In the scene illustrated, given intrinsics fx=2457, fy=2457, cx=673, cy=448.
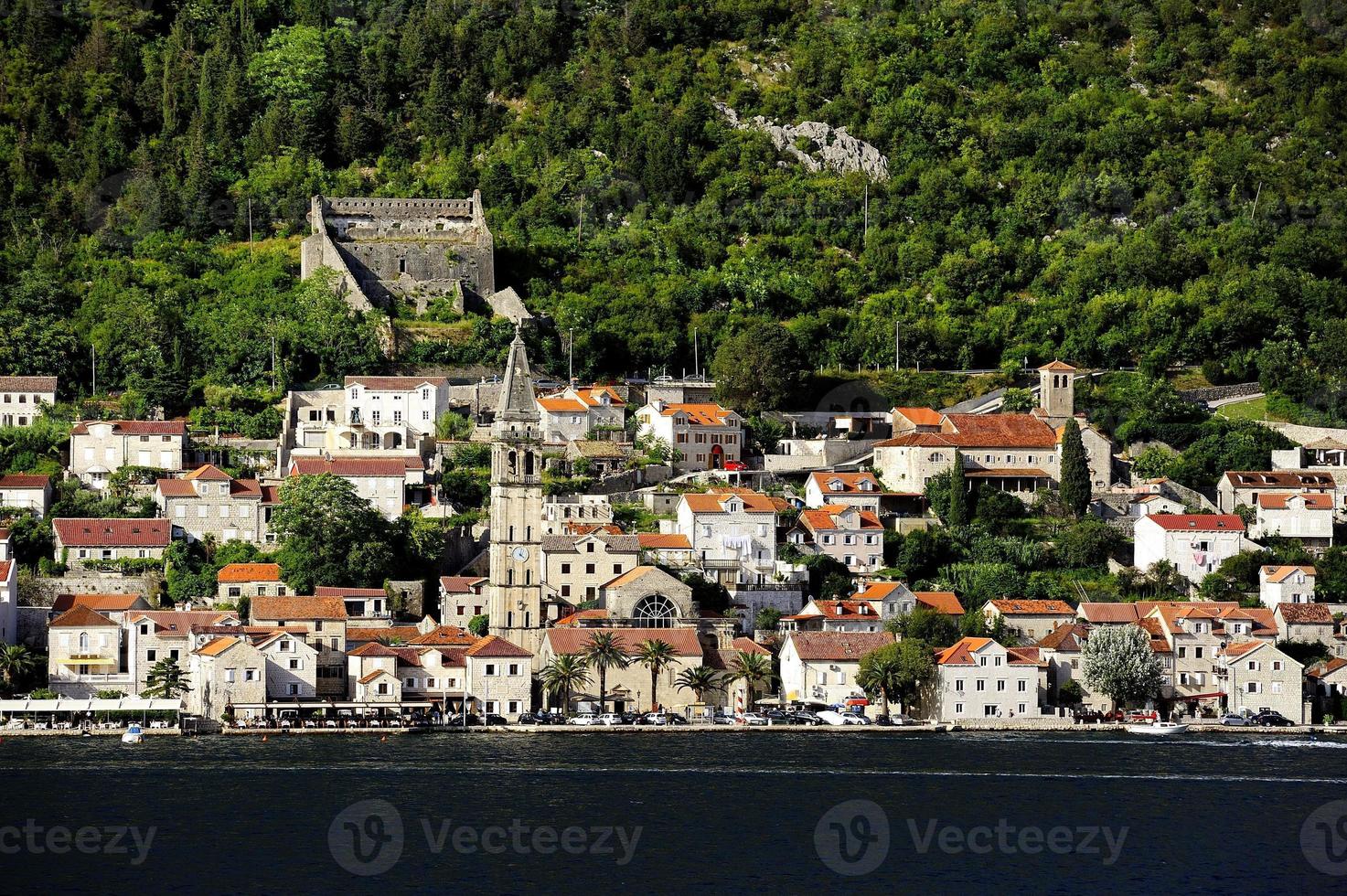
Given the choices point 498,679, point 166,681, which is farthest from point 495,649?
point 166,681

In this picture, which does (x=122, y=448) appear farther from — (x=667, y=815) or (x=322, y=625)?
(x=667, y=815)

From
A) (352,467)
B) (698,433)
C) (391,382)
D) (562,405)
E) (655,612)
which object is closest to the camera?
(655,612)

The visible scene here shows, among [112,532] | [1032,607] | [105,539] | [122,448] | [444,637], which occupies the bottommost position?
[444,637]

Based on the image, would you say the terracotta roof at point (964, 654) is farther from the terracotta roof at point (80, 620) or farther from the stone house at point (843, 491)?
the terracotta roof at point (80, 620)

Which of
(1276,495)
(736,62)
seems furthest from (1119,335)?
(736,62)

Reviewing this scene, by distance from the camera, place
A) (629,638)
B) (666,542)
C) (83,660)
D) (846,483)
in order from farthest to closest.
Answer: (846,483), (666,542), (629,638), (83,660)

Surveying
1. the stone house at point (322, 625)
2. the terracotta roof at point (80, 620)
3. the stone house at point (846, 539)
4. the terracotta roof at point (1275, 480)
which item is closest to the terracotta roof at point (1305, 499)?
the terracotta roof at point (1275, 480)
